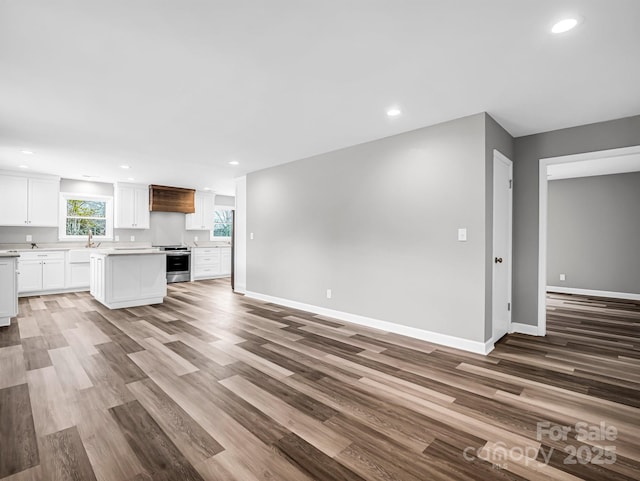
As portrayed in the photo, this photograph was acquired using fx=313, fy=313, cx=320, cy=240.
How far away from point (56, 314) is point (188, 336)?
2.63 metres

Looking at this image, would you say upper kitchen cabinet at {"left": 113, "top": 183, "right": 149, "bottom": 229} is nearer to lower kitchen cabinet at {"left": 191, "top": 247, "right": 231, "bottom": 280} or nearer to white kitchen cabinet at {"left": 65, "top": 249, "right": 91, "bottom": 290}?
white kitchen cabinet at {"left": 65, "top": 249, "right": 91, "bottom": 290}

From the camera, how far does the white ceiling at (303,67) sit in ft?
5.98

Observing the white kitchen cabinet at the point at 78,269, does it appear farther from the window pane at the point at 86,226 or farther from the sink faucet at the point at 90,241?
the window pane at the point at 86,226

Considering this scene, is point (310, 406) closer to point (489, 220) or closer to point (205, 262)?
point (489, 220)

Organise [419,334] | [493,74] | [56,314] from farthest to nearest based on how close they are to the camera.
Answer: [56,314]
[419,334]
[493,74]

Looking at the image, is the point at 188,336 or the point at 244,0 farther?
the point at 188,336

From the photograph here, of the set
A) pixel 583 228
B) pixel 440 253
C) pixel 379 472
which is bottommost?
pixel 379 472

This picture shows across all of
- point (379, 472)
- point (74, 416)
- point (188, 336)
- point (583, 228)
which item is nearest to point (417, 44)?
point (379, 472)

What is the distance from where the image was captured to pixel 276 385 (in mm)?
2547

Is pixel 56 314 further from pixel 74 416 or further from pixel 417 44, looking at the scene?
pixel 417 44

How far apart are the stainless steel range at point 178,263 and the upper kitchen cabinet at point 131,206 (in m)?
0.87

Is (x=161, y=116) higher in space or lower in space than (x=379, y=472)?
higher

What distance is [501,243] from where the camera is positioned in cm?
367

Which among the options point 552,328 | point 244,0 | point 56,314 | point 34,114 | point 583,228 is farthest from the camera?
point 583,228
